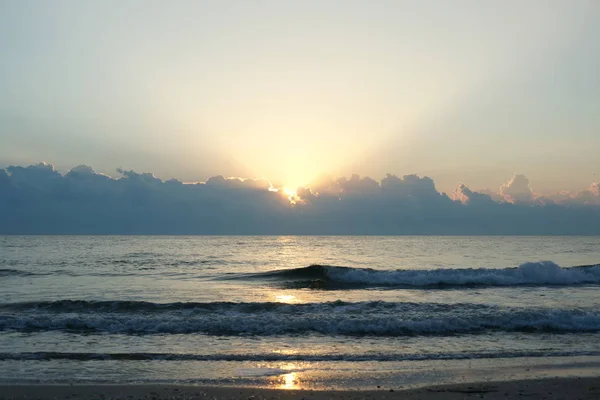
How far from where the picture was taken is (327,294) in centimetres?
2980

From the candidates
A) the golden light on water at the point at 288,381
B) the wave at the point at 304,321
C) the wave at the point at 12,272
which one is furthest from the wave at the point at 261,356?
the wave at the point at 12,272

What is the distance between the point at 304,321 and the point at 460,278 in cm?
2065

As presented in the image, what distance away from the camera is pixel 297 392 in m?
10.6

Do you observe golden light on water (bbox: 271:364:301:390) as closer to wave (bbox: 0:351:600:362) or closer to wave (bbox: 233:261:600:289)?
wave (bbox: 0:351:600:362)

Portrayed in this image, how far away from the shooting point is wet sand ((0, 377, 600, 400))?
10227 mm

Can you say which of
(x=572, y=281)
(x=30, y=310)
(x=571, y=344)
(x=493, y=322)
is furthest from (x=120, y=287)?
(x=572, y=281)

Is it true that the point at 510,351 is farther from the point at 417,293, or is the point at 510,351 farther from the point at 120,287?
the point at 120,287

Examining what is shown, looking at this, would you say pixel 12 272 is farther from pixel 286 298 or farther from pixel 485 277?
pixel 485 277

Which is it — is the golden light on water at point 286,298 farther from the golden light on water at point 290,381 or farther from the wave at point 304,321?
the golden light on water at point 290,381

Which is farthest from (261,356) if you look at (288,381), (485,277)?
(485,277)

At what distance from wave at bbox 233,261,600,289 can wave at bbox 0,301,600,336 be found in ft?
43.6

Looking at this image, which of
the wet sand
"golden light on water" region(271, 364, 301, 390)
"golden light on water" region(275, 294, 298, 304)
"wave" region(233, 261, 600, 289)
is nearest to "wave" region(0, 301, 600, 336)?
"golden light on water" region(275, 294, 298, 304)

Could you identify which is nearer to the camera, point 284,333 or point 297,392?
point 297,392

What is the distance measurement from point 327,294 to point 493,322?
12459mm
